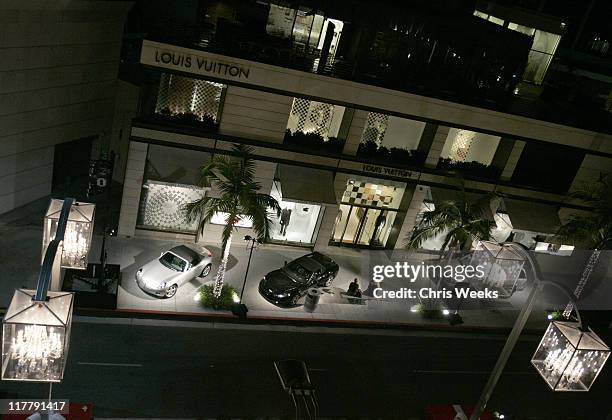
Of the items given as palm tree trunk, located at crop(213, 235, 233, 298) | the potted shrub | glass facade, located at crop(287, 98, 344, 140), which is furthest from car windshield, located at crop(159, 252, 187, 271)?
glass facade, located at crop(287, 98, 344, 140)

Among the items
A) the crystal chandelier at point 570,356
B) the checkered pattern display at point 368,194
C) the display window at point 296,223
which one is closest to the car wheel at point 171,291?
the display window at point 296,223

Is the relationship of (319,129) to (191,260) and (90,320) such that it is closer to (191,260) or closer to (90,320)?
(191,260)

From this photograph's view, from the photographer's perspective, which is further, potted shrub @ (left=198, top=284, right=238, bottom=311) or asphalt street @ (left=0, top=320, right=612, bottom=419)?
potted shrub @ (left=198, top=284, right=238, bottom=311)

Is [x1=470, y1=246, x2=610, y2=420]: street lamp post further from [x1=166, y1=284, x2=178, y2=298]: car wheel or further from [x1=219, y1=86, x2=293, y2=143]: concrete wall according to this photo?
[x1=219, y1=86, x2=293, y2=143]: concrete wall

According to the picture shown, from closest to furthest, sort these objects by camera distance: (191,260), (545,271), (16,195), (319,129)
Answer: (191,260), (16,195), (319,129), (545,271)

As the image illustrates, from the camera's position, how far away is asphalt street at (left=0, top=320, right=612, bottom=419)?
17719mm

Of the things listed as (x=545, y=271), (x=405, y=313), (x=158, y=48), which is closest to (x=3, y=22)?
(x=158, y=48)

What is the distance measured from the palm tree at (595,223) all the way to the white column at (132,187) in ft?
68.0

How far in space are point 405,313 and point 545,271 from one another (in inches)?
429

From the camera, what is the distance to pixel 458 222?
25031mm

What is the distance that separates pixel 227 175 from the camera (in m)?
21.4

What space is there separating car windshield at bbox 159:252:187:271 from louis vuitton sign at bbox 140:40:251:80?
773cm

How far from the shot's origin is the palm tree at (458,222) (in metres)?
24.7

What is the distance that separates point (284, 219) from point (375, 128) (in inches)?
249
